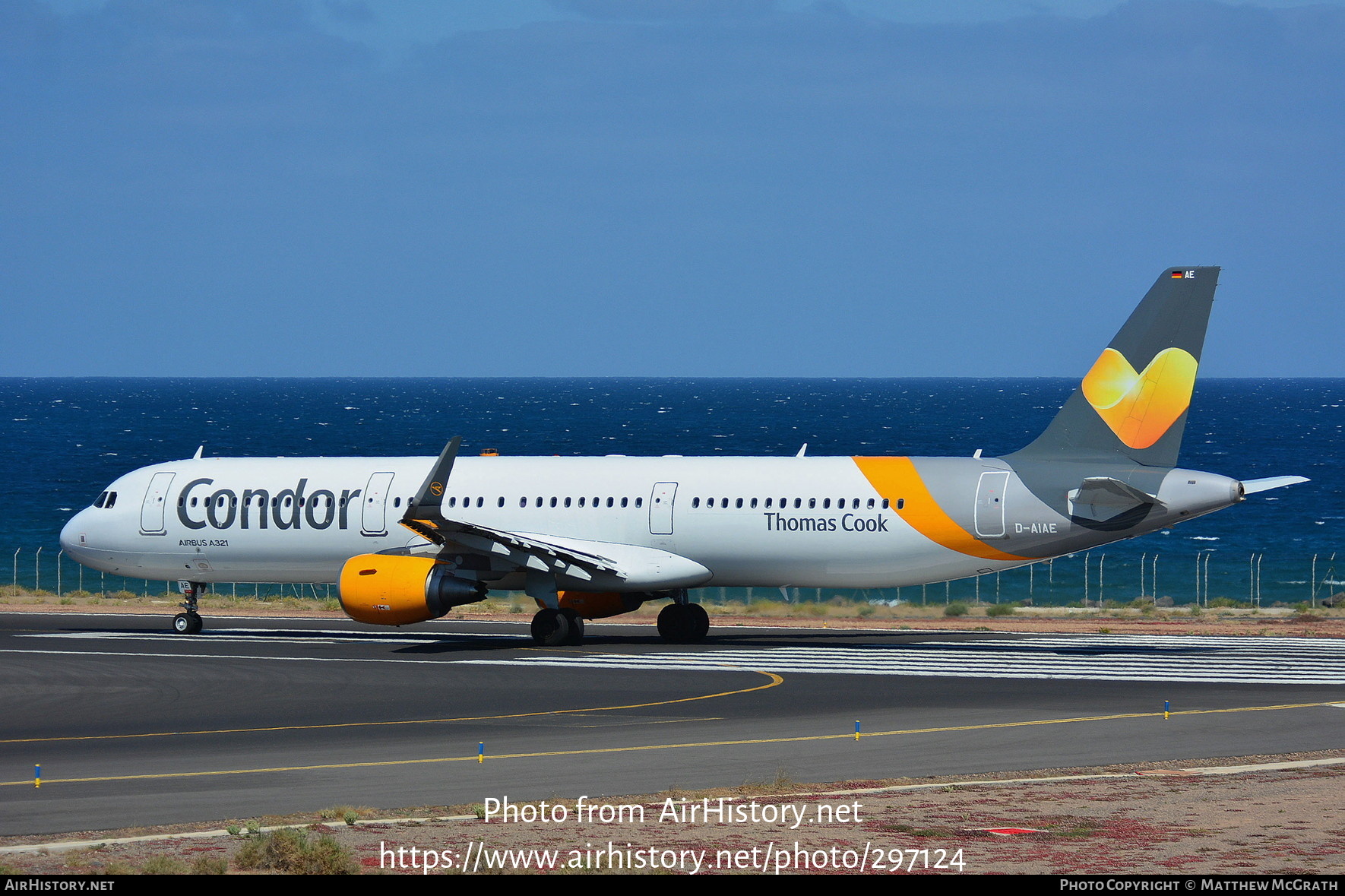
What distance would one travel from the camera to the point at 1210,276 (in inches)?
1359

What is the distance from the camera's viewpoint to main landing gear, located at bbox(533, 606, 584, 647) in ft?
123

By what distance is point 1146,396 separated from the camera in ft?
114

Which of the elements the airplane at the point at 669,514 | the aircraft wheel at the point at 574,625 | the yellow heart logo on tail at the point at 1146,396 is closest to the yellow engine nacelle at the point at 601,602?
the airplane at the point at 669,514

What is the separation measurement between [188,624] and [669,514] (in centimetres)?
1243

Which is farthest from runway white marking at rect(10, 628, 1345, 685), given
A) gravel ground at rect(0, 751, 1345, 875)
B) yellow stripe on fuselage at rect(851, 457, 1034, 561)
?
gravel ground at rect(0, 751, 1345, 875)

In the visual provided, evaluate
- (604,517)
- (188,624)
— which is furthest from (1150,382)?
(188,624)

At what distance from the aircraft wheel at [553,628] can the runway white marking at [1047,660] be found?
2.45 metres

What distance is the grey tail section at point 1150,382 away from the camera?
3450 centimetres

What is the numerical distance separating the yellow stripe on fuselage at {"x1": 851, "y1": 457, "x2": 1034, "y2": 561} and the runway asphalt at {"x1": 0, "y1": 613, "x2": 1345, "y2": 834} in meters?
2.23

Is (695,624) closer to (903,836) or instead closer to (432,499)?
(432,499)

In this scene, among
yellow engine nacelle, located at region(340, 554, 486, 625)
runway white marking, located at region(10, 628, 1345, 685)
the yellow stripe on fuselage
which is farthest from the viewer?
yellow engine nacelle, located at region(340, 554, 486, 625)

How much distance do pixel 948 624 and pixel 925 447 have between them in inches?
3868

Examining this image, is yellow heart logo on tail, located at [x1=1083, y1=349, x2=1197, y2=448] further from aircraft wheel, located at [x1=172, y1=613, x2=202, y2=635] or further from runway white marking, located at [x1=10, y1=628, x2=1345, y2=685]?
aircraft wheel, located at [x1=172, y1=613, x2=202, y2=635]
